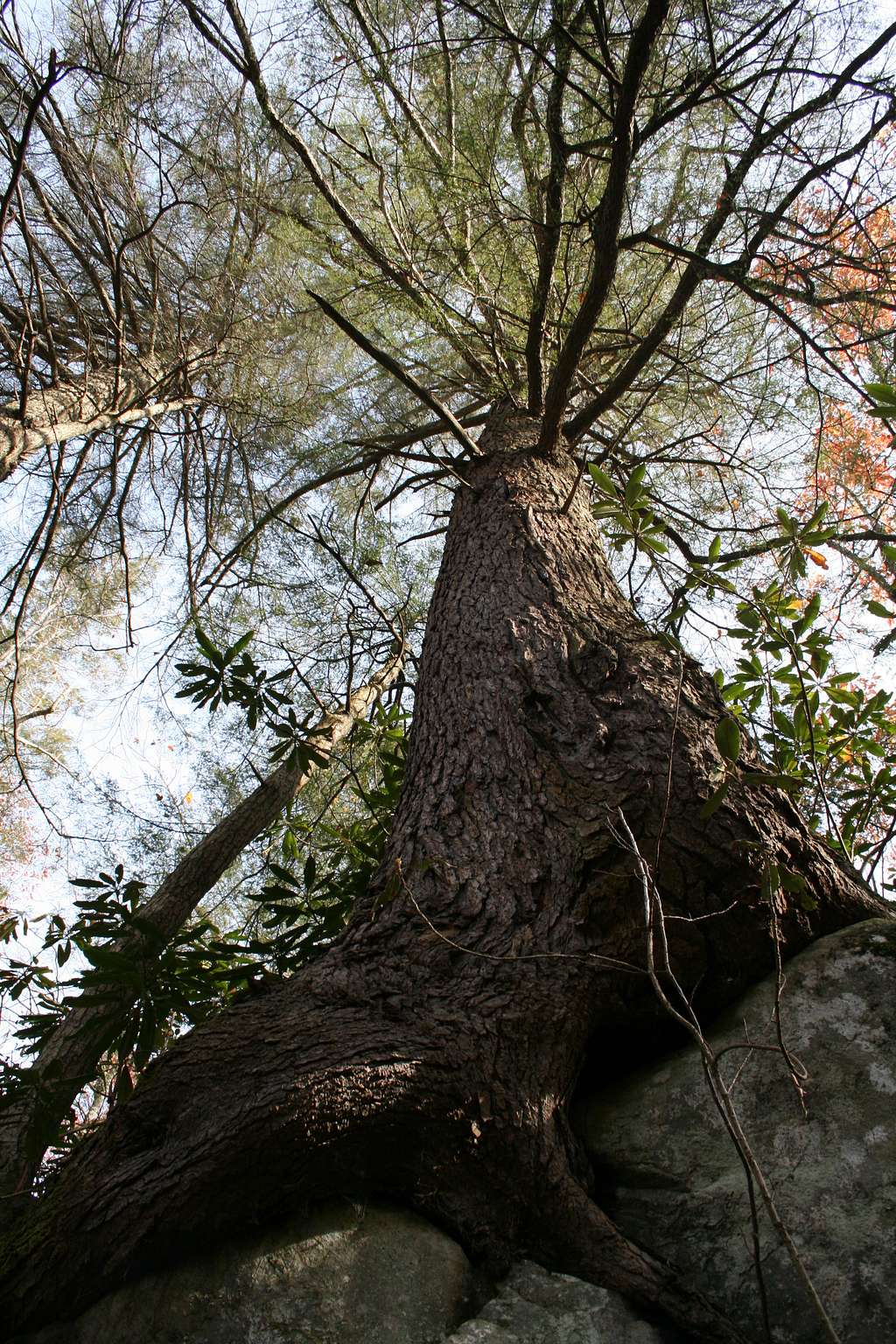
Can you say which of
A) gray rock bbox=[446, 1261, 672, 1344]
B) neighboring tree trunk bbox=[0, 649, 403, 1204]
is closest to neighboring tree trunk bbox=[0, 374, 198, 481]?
neighboring tree trunk bbox=[0, 649, 403, 1204]

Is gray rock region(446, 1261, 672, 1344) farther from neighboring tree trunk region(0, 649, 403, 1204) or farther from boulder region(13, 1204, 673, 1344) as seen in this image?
neighboring tree trunk region(0, 649, 403, 1204)

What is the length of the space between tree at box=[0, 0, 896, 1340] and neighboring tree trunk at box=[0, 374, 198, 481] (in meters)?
0.84

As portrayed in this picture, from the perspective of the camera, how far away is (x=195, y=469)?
406 centimetres

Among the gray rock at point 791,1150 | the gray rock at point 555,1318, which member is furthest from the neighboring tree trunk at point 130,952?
the gray rock at point 791,1150

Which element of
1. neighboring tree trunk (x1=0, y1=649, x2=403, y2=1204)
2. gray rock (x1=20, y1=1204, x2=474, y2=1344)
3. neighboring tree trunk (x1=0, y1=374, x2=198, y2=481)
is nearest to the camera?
gray rock (x1=20, y1=1204, x2=474, y2=1344)

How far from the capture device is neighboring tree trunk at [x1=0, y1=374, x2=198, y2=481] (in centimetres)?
272

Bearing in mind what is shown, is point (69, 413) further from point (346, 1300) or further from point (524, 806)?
point (346, 1300)

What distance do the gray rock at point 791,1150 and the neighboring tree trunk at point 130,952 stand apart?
75 cm

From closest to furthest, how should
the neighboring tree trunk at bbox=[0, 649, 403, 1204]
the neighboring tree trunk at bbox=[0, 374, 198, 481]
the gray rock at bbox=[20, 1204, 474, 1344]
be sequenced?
the gray rock at bbox=[20, 1204, 474, 1344], the neighboring tree trunk at bbox=[0, 649, 403, 1204], the neighboring tree trunk at bbox=[0, 374, 198, 481]

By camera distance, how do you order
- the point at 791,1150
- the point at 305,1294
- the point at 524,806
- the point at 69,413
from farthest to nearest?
the point at 69,413, the point at 524,806, the point at 791,1150, the point at 305,1294

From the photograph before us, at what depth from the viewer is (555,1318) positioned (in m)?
0.92

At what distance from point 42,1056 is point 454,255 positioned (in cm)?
251

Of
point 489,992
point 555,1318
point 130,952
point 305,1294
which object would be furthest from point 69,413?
point 555,1318

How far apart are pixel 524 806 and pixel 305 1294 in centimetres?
73
